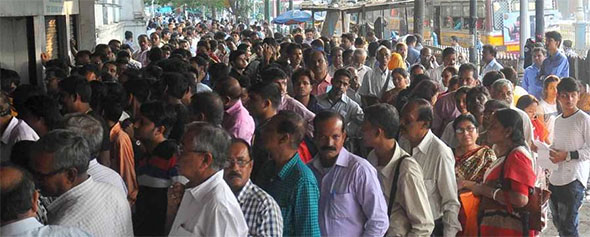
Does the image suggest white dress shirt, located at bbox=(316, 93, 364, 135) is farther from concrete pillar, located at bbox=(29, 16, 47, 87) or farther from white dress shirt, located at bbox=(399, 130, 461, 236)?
concrete pillar, located at bbox=(29, 16, 47, 87)

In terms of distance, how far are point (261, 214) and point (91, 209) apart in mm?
784

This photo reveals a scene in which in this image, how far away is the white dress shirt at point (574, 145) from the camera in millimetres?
7316

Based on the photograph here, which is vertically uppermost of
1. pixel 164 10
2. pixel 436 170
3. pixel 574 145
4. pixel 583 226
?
pixel 164 10

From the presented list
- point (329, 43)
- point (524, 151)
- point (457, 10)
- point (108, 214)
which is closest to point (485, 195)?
point (524, 151)

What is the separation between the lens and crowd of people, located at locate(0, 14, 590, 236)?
4.11 meters

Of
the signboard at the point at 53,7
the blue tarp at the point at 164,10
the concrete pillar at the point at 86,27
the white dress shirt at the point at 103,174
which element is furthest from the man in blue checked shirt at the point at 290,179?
the blue tarp at the point at 164,10

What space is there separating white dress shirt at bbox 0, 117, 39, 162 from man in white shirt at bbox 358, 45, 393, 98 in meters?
5.53

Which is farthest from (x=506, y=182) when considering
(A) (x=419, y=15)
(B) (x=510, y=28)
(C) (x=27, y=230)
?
(B) (x=510, y=28)

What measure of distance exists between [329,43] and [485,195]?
11588 millimetres

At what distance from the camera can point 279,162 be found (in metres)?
4.75

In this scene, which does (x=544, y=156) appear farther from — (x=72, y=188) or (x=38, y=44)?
(x=38, y=44)

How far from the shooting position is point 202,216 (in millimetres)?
3938

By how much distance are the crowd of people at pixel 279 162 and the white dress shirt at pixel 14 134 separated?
14 millimetres

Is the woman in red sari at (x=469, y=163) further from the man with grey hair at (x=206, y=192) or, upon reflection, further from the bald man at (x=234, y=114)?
the man with grey hair at (x=206, y=192)
